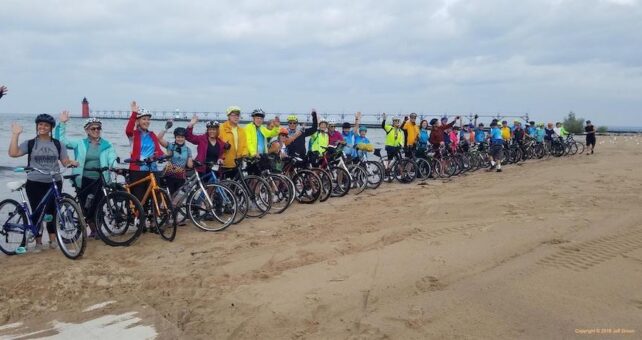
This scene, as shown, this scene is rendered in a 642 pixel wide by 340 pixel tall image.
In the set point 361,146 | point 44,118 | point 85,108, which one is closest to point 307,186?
point 361,146

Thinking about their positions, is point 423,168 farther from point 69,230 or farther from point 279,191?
point 69,230

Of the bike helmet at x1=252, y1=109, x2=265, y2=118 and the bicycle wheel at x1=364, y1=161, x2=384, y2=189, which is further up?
the bike helmet at x1=252, y1=109, x2=265, y2=118

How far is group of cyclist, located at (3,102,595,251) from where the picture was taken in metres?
5.25

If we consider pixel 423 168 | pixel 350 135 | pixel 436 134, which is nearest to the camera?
pixel 350 135

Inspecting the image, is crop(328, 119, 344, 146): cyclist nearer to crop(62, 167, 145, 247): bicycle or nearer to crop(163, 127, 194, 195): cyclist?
crop(163, 127, 194, 195): cyclist

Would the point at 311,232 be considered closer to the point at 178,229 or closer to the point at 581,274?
the point at 178,229

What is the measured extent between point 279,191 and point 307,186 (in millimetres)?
902

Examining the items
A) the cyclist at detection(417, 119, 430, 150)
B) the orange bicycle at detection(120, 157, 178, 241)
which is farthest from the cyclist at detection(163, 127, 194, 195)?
the cyclist at detection(417, 119, 430, 150)

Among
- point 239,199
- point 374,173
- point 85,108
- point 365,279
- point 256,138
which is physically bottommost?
point 365,279

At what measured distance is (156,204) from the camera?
18.7 ft

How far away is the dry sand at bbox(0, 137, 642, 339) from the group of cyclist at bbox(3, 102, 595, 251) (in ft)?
2.83

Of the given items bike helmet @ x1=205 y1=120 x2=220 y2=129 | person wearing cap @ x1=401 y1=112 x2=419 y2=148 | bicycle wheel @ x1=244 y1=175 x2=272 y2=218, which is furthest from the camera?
person wearing cap @ x1=401 y1=112 x2=419 y2=148

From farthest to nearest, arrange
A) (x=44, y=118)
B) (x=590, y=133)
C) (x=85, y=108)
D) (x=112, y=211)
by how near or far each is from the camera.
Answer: (x=85, y=108), (x=590, y=133), (x=112, y=211), (x=44, y=118)

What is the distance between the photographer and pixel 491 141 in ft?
49.3
